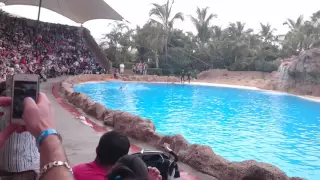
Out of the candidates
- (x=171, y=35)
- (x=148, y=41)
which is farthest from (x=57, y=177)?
(x=171, y=35)

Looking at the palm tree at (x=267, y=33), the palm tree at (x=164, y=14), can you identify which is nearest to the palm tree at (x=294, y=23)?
the palm tree at (x=267, y=33)

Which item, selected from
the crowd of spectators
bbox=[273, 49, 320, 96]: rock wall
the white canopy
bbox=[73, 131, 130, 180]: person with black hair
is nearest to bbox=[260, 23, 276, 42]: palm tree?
bbox=[273, 49, 320, 96]: rock wall

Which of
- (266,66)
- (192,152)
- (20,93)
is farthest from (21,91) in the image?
(266,66)

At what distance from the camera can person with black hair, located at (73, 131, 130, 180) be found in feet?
5.75

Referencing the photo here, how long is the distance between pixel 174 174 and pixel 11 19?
23.2 m

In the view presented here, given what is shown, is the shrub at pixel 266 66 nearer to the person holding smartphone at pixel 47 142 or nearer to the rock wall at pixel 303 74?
the rock wall at pixel 303 74

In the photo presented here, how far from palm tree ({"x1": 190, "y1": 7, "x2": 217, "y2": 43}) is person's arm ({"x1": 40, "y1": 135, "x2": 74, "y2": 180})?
35.9m

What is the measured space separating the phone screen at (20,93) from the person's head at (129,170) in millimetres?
361

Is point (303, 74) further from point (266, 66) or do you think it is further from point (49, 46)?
point (49, 46)

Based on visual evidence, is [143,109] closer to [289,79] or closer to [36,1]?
[36,1]

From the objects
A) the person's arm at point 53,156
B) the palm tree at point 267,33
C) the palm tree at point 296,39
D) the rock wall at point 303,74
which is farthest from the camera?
the palm tree at point 267,33

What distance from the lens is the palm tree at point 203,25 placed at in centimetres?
3584

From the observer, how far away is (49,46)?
24031 millimetres

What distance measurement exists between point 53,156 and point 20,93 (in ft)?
1.37
